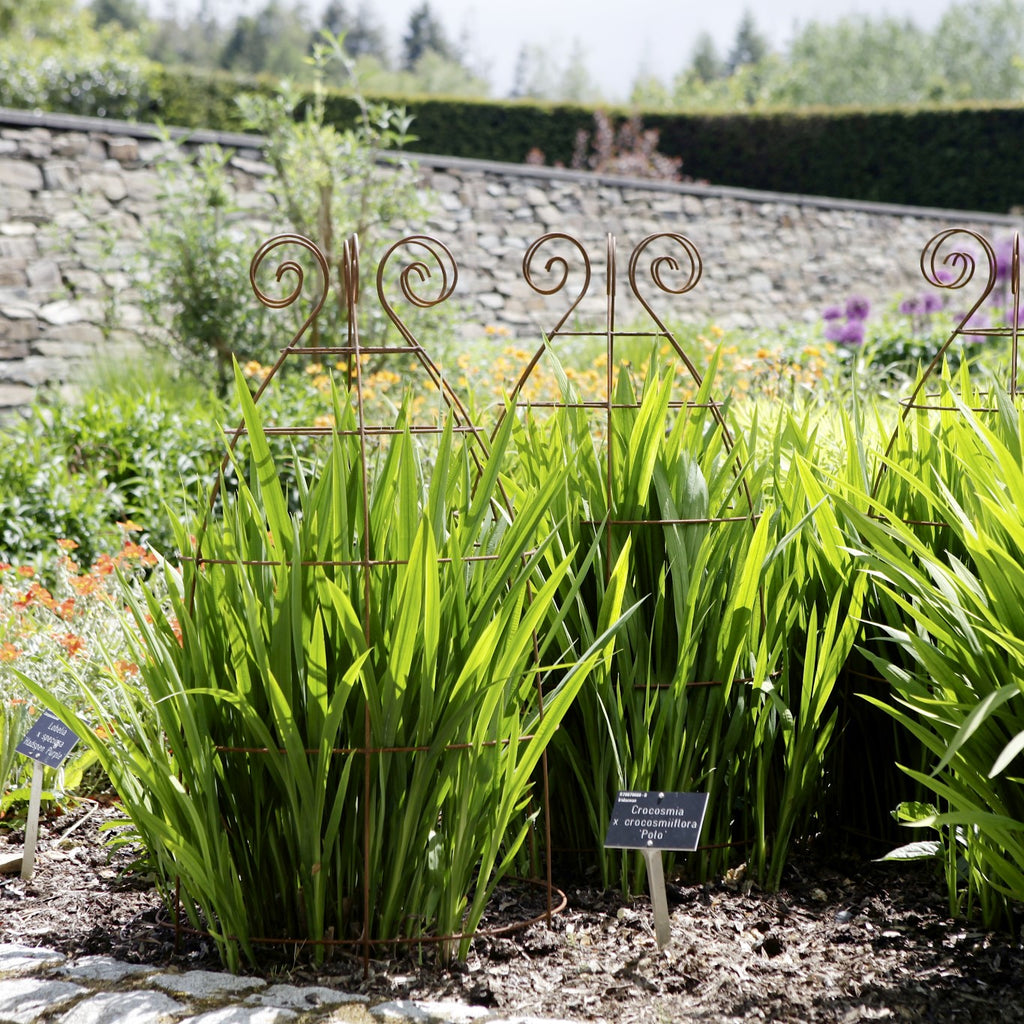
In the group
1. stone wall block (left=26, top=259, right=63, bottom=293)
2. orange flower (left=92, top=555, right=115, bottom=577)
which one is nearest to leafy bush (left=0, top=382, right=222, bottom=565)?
orange flower (left=92, top=555, right=115, bottom=577)

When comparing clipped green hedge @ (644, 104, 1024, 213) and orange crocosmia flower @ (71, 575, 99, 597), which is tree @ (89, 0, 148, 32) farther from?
orange crocosmia flower @ (71, 575, 99, 597)

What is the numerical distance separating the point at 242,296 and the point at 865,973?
556 centimetres

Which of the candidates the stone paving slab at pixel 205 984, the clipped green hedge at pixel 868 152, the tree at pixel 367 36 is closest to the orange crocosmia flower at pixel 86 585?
the stone paving slab at pixel 205 984

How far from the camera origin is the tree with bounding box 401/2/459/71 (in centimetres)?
6125

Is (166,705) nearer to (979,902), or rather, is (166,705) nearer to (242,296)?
(979,902)

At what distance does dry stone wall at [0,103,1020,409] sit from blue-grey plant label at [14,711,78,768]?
3.83 m

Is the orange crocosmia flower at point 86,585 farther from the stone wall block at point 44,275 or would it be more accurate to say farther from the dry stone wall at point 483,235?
the stone wall block at point 44,275

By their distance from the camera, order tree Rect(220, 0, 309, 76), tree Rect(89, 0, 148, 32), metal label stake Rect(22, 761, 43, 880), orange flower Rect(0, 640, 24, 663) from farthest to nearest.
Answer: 1. tree Rect(89, 0, 148, 32)
2. tree Rect(220, 0, 309, 76)
3. orange flower Rect(0, 640, 24, 663)
4. metal label stake Rect(22, 761, 43, 880)

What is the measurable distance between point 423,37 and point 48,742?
65.0 meters

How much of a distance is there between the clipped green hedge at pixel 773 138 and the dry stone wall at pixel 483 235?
3156mm

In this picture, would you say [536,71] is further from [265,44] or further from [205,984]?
[205,984]

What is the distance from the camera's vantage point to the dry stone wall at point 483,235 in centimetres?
718

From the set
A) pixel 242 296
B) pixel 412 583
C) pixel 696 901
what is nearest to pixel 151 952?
pixel 412 583

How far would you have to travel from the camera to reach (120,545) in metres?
4.34
